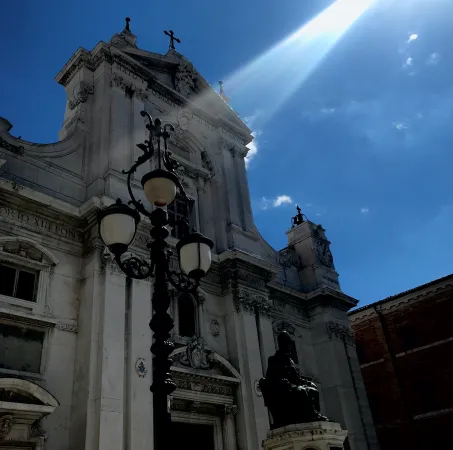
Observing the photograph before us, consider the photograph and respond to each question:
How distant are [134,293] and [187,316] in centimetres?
256

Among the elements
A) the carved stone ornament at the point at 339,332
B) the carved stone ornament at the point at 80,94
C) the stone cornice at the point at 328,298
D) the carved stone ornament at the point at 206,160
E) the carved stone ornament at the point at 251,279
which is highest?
the carved stone ornament at the point at 80,94

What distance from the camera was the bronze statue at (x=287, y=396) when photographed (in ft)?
27.6

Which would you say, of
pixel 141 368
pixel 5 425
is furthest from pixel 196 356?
pixel 5 425

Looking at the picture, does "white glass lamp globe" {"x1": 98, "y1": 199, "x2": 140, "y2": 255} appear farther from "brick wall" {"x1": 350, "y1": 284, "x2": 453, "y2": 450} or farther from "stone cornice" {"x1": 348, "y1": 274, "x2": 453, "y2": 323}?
"stone cornice" {"x1": 348, "y1": 274, "x2": 453, "y2": 323}

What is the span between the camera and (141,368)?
40.6ft

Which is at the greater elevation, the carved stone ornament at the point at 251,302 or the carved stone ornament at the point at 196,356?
the carved stone ornament at the point at 251,302

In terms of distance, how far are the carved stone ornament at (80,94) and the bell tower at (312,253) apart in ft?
33.4

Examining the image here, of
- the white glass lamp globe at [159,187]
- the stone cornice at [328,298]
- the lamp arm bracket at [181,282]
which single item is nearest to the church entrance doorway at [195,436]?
the stone cornice at [328,298]

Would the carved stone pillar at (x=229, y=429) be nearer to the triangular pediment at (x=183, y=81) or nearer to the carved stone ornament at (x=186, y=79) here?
the triangular pediment at (x=183, y=81)

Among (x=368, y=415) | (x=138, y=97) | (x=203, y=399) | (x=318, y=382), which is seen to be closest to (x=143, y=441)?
(x=203, y=399)

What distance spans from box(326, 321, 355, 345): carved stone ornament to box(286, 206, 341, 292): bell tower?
61.8 inches

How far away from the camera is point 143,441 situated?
11.5 m

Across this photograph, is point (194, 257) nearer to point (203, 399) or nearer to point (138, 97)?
point (203, 399)

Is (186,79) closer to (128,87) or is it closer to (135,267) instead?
(128,87)
